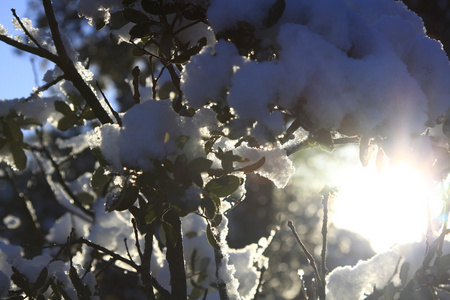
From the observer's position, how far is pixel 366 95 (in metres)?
0.95

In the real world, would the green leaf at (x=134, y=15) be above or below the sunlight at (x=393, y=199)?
above

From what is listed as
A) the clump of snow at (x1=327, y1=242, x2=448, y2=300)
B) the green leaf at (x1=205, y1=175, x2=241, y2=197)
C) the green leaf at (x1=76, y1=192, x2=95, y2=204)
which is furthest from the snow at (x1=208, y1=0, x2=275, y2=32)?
the green leaf at (x1=76, y1=192, x2=95, y2=204)

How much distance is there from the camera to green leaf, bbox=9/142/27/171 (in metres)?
1.52

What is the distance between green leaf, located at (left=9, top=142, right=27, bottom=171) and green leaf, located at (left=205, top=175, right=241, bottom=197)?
727mm

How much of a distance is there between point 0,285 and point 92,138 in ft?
2.78

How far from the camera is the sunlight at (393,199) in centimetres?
120

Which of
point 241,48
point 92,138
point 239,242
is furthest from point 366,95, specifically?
point 239,242

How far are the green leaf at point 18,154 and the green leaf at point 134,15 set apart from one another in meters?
0.59

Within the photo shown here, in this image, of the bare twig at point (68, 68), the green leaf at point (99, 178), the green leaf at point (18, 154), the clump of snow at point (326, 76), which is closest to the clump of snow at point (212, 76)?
the clump of snow at point (326, 76)

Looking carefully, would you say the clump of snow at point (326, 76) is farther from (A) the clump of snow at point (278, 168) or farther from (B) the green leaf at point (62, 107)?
(B) the green leaf at point (62, 107)

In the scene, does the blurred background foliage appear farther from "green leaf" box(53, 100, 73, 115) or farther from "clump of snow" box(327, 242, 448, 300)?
"green leaf" box(53, 100, 73, 115)

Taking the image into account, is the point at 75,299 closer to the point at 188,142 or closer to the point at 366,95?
the point at 188,142

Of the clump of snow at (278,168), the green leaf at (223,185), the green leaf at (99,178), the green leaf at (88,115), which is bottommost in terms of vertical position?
the green leaf at (223,185)

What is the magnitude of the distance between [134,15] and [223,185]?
52 cm
